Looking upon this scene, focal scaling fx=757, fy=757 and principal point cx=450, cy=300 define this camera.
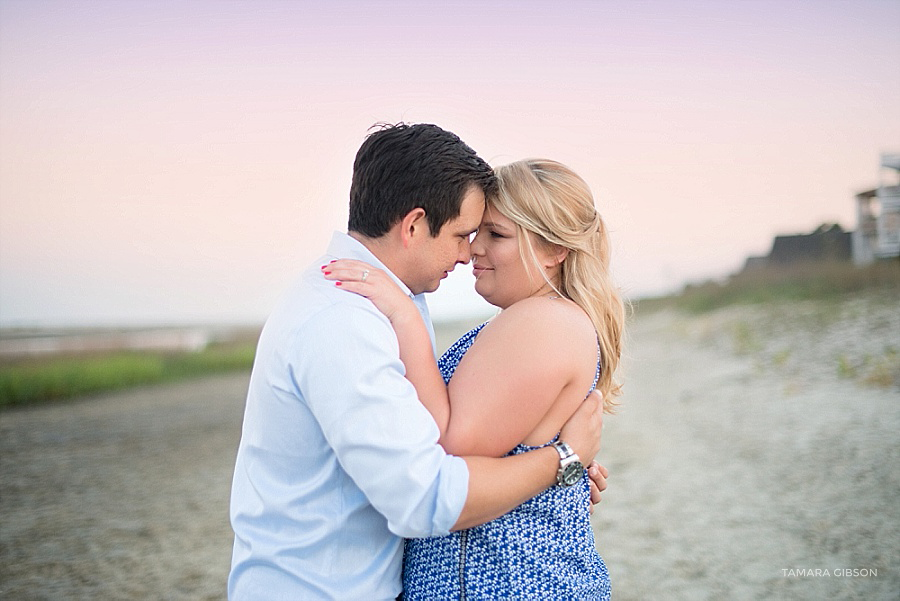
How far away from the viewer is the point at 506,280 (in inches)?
103

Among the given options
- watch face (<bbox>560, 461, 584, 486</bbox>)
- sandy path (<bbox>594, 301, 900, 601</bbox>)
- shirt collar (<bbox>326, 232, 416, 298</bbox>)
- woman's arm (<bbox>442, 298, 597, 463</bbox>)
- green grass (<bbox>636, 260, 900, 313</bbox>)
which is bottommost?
green grass (<bbox>636, 260, 900, 313</bbox>)

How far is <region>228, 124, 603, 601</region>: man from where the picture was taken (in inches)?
73.5

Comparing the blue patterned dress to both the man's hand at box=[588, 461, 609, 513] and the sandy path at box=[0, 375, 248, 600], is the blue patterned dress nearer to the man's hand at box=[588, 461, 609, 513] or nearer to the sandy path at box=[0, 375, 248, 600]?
the man's hand at box=[588, 461, 609, 513]

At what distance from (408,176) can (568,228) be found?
627 millimetres

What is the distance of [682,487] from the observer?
9453mm

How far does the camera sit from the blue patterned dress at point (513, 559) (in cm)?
223

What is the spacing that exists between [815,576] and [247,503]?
19.7 feet

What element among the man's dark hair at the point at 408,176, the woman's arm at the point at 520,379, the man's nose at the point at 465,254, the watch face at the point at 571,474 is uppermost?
the man's dark hair at the point at 408,176

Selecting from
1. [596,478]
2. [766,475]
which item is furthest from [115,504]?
[596,478]

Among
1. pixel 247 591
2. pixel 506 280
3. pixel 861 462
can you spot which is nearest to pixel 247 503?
pixel 247 591

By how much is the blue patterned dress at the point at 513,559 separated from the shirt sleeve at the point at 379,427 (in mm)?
363

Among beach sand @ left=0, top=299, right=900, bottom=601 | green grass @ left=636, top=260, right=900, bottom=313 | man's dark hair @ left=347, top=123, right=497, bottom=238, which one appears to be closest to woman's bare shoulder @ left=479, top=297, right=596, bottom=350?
man's dark hair @ left=347, top=123, right=497, bottom=238

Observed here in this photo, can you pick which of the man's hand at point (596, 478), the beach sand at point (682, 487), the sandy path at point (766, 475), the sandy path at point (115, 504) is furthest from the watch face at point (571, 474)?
the sandy path at point (115, 504)

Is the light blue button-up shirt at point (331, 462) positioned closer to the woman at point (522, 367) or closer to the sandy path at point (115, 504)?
the woman at point (522, 367)
